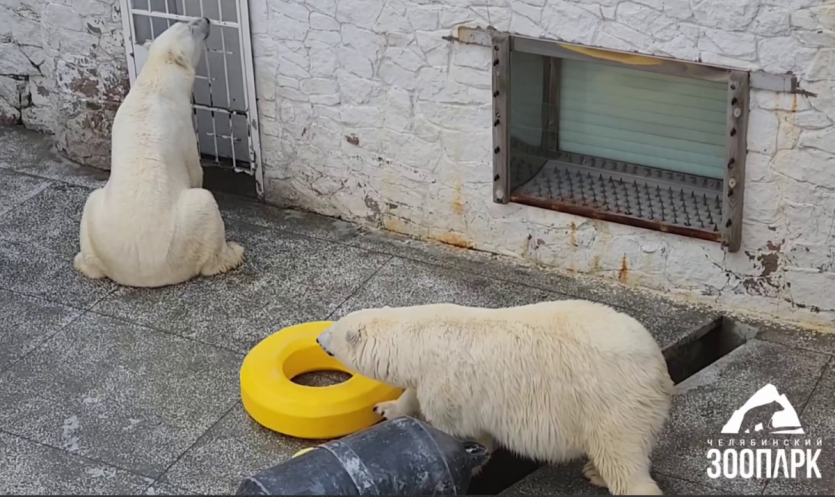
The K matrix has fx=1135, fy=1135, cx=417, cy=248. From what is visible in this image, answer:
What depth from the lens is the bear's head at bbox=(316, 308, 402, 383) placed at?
4637 mm

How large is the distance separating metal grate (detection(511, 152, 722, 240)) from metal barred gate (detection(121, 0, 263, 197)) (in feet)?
5.96

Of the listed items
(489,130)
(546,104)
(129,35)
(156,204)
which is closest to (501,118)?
(489,130)

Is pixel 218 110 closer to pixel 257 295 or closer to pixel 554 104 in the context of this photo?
pixel 257 295

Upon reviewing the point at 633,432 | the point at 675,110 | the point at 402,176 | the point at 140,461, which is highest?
the point at 675,110

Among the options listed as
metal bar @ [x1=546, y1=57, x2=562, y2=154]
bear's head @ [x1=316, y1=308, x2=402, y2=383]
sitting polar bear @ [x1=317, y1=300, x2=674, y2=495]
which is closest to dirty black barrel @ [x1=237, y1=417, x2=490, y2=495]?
sitting polar bear @ [x1=317, y1=300, x2=674, y2=495]

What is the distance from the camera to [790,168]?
554 cm

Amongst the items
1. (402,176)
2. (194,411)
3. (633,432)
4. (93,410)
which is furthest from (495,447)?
(402,176)

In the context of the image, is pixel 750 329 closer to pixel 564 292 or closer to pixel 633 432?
pixel 564 292

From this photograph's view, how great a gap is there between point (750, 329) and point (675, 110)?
1.20m

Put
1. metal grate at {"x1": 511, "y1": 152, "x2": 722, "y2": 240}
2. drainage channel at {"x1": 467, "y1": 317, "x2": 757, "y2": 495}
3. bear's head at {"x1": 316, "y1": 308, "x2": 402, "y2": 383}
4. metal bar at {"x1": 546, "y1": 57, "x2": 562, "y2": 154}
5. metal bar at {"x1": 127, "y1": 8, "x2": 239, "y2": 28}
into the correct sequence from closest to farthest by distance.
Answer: bear's head at {"x1": 316, "y1": 308, "x2": 402, "y2": 383}
drainage channel at {"x1": 467, "y1": 317, "x2": 757, "y2": 495}
metal grate at {"x1": 511, "y1": 152, "x2": 722, "y2": 240}
metal bar at {"x1": 546, "y1": 57, "x2": 562, "y2": 154}
metal bar at {"x1": 127, "y1": 8, "x2": 239, "y2": 28}

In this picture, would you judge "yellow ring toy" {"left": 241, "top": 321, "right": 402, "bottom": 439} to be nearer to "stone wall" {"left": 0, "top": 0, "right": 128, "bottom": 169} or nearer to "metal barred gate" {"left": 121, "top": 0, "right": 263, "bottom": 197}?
"metal barred gate" {"left": 121, "top": 0, "right": 263, "bottom": 197}

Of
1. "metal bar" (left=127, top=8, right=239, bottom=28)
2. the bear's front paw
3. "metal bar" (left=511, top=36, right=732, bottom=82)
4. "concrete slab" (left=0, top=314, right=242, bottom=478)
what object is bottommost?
"concrete slab" (left=0, top=314, right=242, bottom=478)

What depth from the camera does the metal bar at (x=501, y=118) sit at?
599cm

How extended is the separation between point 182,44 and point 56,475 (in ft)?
9.19
